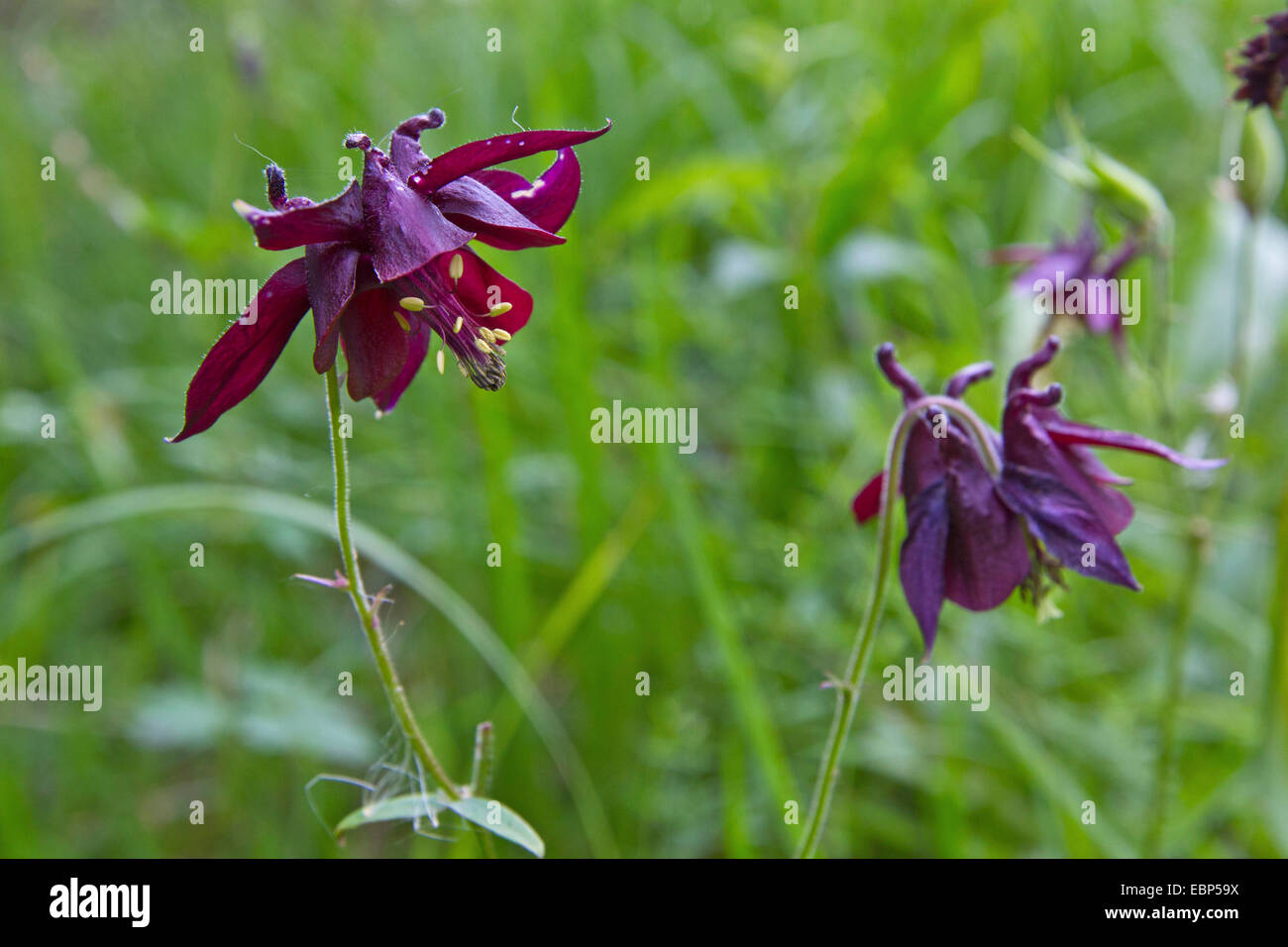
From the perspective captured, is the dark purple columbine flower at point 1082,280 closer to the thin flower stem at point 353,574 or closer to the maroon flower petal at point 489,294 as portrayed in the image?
the maroon flower petal at point 489,294

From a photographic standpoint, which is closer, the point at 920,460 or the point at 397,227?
the point at 397,227

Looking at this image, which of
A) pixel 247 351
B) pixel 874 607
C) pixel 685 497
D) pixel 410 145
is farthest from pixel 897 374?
pixel 685 497

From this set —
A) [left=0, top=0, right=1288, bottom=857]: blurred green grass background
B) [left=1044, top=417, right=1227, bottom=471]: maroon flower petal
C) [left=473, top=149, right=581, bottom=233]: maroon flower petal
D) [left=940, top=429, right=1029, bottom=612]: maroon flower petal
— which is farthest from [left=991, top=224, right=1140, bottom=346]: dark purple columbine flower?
[left=473, top=149, right=581, bottom=233]: maroon flower petal

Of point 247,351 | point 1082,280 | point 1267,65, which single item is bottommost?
point 247,351

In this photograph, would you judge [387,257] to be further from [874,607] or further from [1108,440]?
[1108,440]
